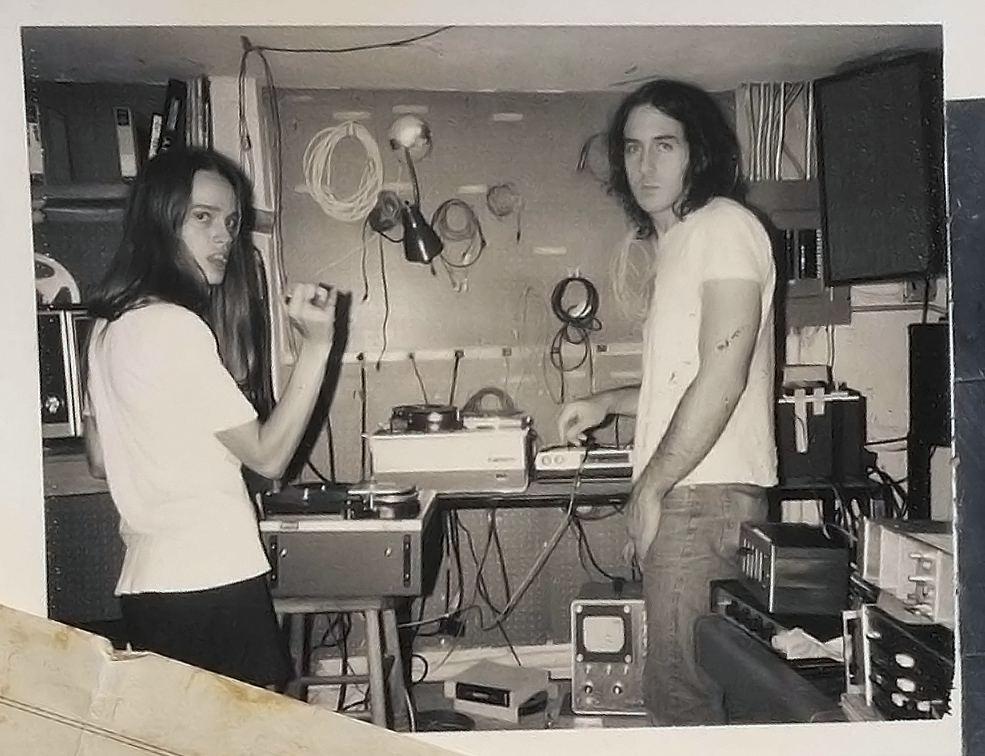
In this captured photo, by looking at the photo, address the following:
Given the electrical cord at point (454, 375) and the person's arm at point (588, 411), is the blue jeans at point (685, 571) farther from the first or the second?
the electrical cord at point (454, 375)

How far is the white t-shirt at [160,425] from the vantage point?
1436mm

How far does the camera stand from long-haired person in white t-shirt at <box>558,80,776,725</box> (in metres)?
1.47

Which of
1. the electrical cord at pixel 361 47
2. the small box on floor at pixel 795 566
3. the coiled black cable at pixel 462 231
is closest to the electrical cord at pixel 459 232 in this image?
the coiled black cable at pixel 462 231

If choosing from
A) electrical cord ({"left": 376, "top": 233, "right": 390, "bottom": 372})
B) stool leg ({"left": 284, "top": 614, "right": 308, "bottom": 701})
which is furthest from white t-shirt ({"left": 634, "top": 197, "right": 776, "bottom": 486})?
stool leg ({"left": 284, "top": 614, "right": 308, "bottom": 701})

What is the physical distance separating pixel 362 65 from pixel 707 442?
0.70m

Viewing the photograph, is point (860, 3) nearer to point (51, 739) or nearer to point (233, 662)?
point (233, 662)

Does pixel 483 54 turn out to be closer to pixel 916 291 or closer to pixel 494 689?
pixel 916 291

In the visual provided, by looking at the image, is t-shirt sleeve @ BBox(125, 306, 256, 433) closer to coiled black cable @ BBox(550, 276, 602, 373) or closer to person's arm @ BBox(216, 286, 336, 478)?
person's arm @ BBox(216, 286, 336, 478)

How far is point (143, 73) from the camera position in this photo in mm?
1416

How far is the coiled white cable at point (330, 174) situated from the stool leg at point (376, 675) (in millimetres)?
552

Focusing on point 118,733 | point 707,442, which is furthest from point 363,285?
point 118,733

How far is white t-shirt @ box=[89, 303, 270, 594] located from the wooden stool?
18 centimetres

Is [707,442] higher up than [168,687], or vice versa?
[707,442]

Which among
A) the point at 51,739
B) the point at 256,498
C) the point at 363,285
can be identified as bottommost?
the point at 51,739
